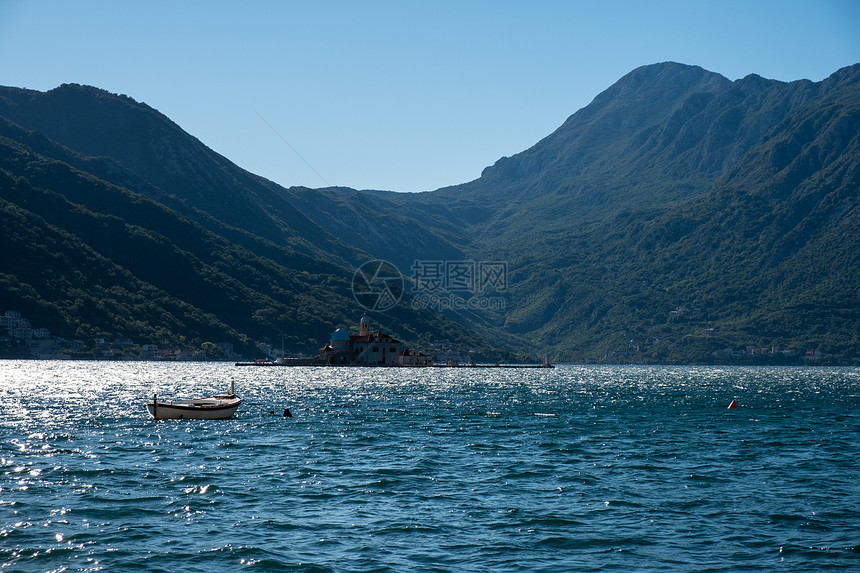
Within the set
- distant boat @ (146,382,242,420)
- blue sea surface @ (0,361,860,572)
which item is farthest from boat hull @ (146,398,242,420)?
blue sea surface @ (0,361,860,572)

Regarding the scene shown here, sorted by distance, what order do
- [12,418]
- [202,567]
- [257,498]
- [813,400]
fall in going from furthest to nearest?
[813,400] → [12,418] → [257,498] → [202,567]

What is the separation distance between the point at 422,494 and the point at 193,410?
143ft

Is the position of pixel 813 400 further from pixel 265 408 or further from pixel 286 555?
pixel 286 555

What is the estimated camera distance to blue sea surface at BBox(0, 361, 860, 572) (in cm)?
2809

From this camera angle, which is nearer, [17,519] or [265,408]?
[17,519]

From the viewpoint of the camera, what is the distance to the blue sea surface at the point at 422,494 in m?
28.1

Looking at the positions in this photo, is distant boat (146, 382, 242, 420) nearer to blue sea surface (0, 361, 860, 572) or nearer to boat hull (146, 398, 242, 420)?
boat hull (146, 398, 242, 420)

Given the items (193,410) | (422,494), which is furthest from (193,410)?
(422,494)

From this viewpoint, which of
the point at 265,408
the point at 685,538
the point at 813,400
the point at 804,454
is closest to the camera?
the point at 685,538

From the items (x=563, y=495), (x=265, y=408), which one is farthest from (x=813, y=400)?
(x=563, y=495)

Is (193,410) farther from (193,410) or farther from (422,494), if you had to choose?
(422,494)

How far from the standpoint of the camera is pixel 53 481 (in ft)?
133

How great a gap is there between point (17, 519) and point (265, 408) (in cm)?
5793

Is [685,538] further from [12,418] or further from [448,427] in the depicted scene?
[12,418]
